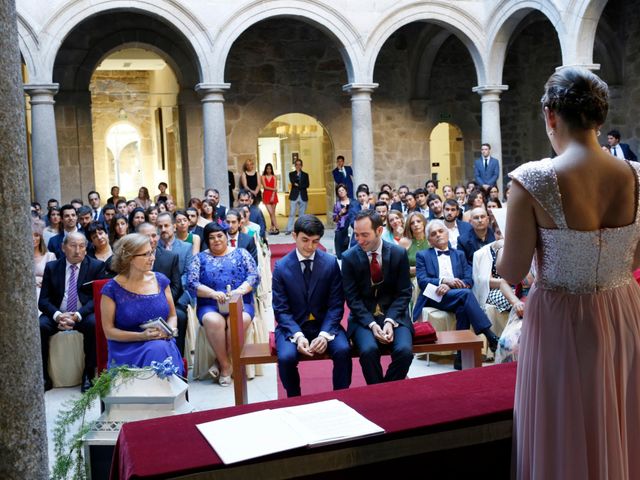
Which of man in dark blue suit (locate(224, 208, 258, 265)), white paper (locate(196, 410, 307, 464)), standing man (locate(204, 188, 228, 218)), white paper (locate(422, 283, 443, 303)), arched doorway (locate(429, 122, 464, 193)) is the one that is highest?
arched doorway (locate(429, 122, 464, 193))

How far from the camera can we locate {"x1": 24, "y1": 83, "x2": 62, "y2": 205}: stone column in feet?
39.7

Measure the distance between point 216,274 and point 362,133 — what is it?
26.0 feet

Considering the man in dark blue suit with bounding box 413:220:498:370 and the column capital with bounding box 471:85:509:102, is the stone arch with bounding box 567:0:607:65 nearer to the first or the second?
the column capital with bounding box 471:85:509:102

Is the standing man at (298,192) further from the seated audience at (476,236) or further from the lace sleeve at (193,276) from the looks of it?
the lace sleeve at (193,276)

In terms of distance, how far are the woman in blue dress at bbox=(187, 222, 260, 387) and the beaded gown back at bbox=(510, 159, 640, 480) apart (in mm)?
3979

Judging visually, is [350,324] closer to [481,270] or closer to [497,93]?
[481,270]

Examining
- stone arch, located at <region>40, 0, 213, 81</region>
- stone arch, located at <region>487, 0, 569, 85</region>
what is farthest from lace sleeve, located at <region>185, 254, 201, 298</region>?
stone arch, located at <region>487, 0, 569, 85</region>

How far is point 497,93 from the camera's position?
46.9 feet

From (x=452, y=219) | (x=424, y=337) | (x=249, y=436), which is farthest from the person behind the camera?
(x=452, y=219)

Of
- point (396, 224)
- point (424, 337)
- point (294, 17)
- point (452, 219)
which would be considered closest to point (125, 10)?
point (294, 17)

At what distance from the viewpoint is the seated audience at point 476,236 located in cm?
690

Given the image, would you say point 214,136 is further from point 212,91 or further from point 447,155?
point 447,155

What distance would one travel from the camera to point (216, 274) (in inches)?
249

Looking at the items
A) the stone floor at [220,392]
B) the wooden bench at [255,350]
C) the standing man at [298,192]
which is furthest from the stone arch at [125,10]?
the wooden bench at [255,350]
